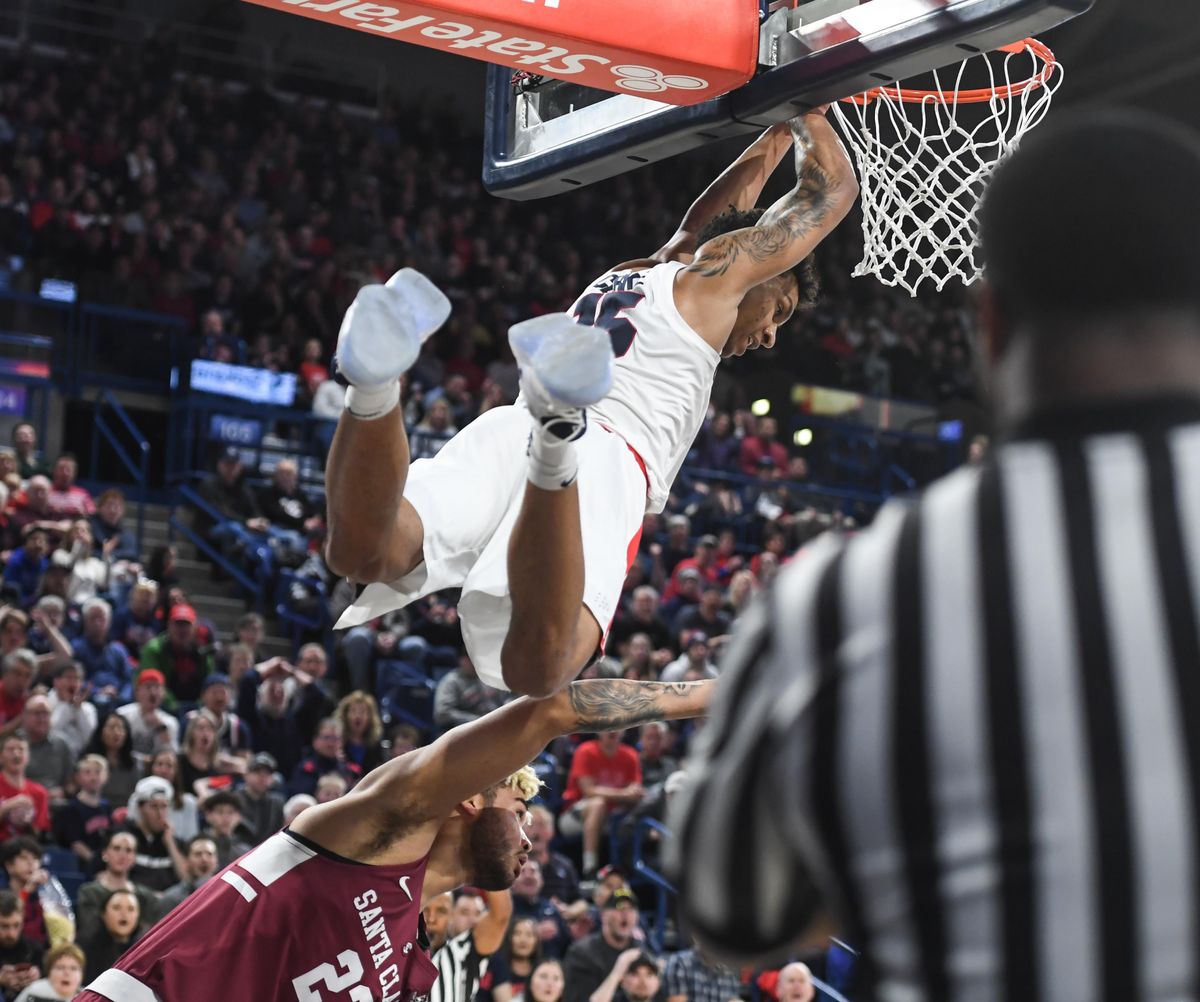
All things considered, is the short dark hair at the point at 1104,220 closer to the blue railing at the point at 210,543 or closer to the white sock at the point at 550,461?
the white sock at the point at 550,461

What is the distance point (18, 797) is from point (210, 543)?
531 centimetres

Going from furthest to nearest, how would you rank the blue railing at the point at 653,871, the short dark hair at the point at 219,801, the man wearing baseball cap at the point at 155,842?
the blue railing at the point at 653,871
the short dark hair at the point at 219,801
the man wearing baseball cap at the point at 155,842

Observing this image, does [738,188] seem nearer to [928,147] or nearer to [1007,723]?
[928,147]

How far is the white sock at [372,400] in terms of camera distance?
3.78m

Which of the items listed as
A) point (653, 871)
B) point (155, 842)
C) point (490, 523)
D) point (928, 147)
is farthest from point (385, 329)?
point (653, 871)

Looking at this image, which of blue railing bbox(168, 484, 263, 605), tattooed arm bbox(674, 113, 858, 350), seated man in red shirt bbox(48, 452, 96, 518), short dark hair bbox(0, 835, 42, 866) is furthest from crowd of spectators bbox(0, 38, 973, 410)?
tattooed arm bbox(674, 113, 858, 350)

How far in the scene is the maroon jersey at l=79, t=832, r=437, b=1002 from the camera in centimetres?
471

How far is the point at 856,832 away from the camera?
60.9 inches

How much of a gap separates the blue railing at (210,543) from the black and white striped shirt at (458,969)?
5439 mm

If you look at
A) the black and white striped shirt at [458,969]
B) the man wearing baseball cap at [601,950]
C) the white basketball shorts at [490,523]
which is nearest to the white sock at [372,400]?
the white basketball shorts at [490,523]

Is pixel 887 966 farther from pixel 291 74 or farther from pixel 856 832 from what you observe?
pixel 291 74

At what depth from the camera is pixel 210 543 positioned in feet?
45.2

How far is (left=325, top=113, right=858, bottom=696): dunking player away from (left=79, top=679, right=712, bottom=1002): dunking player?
1.17 ft

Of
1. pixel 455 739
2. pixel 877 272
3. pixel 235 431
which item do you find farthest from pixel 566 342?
pixel 235 431
